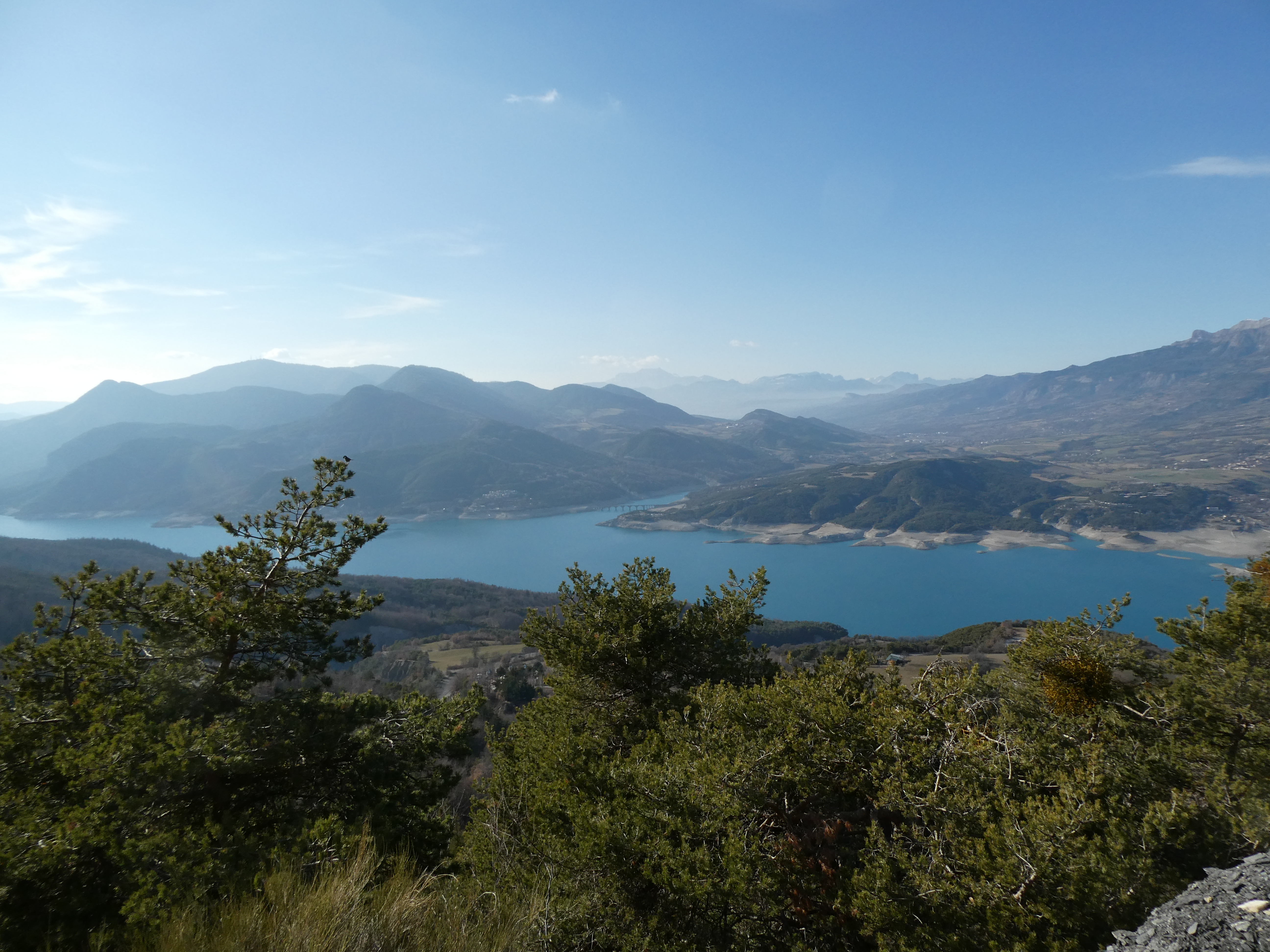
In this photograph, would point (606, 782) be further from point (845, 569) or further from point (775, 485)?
point (775, 485)

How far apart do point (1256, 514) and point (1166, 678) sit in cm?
11343

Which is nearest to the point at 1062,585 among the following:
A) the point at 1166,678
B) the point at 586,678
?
the point at 1166,678

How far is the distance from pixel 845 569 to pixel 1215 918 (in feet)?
275

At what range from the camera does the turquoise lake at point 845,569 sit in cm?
6081

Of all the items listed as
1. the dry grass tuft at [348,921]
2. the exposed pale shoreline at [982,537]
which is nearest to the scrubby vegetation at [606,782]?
the dry grass tuft at [348,921]

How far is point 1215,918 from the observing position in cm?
327

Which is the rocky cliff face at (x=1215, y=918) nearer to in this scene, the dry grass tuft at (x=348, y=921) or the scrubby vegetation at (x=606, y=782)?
the scrubby vegetation at (x=606, y=782)

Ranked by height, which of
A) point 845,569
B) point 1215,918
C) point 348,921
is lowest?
point 845,569

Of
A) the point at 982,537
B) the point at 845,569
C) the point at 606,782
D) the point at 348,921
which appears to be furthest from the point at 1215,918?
the point at 982,537

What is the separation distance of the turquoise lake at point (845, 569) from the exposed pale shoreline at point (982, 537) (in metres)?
2.20

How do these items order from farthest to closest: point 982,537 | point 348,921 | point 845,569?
point 982,537 < point 845,569 < point 348,921

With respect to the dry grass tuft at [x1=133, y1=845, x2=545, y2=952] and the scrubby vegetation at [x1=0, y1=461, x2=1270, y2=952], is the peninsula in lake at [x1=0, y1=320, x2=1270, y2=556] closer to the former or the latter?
the scrubby vegetation at [x1=0, y1=461, x2=1270, y2=952]

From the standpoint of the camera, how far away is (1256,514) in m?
85.5

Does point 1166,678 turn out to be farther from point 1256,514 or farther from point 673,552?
point 1256,514
